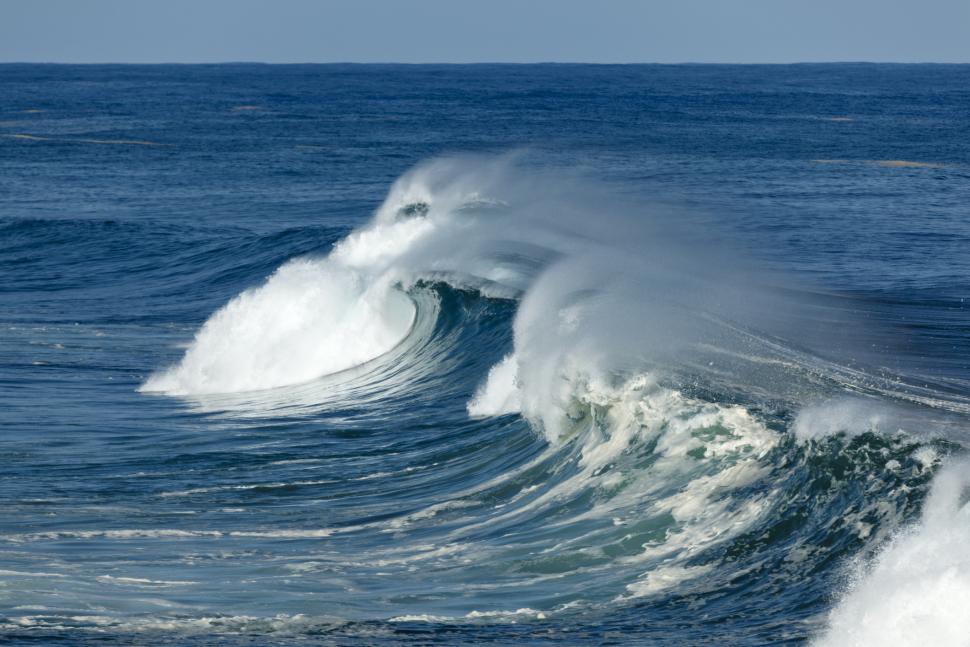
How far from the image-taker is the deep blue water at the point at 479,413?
945 centimetres

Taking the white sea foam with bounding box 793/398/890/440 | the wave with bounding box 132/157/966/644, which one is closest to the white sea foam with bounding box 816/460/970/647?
the wave with bounding box 132/157/966/644

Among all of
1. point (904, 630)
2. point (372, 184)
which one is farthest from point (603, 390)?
point (372, 184)

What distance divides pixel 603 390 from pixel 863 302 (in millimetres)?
10370

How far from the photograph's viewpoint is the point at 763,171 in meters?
48.4

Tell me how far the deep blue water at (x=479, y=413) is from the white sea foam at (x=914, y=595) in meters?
0.05

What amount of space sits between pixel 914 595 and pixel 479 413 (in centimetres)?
888

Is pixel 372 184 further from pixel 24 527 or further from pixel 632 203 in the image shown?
pixel 24 527

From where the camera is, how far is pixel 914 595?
759 centimetres

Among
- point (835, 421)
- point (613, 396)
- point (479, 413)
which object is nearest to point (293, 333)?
point (479, 413)

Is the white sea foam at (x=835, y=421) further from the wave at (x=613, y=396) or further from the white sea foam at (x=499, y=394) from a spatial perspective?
the white sea foam at (x=499, y=394)

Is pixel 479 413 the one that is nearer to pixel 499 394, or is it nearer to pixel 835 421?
pixel 499 394

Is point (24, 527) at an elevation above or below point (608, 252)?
below

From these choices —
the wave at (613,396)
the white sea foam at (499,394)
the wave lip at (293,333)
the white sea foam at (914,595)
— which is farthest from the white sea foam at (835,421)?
the wave lip at (293,333)

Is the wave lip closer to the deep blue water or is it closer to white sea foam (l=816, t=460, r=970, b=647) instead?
the deep blue water
